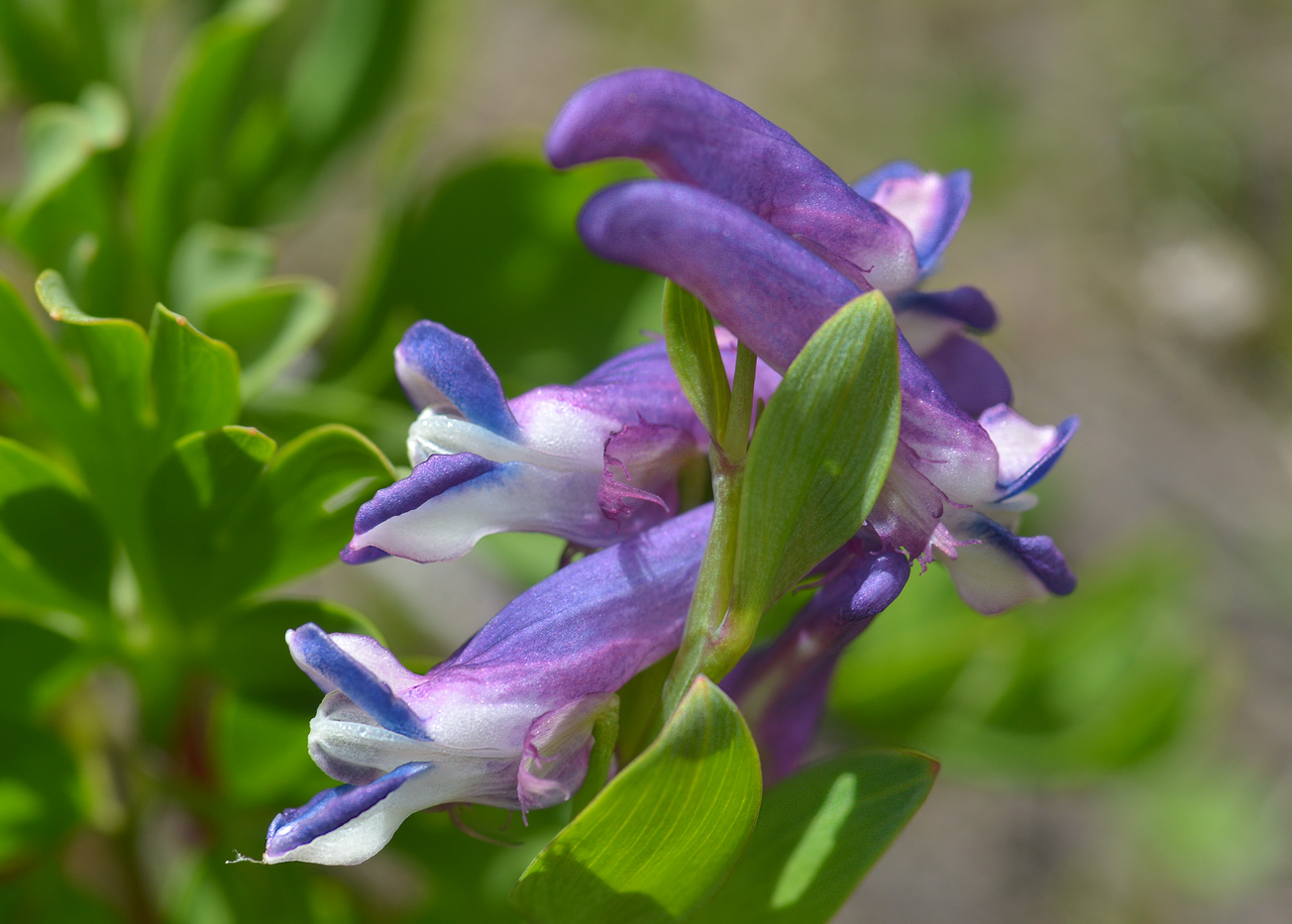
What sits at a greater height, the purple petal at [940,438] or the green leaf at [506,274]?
the purple petal at [940,438]

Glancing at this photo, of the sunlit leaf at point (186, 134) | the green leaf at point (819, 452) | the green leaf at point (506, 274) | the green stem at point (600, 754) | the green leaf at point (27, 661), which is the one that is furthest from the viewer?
the green leaf at point (506, 274)

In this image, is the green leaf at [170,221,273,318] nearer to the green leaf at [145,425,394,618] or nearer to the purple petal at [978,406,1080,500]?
the green leaf at [145,425,394,618]

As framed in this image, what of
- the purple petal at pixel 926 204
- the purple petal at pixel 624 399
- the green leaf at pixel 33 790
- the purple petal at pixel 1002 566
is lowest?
the green leaf at pixel 33 790

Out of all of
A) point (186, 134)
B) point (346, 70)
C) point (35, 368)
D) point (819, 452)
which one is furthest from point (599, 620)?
point (346, 70)

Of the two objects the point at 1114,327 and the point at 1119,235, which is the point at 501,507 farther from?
the point at 1119,235

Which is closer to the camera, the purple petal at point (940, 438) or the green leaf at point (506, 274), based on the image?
the purple petal at point (940, 438)

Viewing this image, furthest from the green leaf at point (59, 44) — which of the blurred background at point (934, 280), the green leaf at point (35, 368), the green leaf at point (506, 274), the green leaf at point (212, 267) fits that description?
the green leaf at point (35, 368)

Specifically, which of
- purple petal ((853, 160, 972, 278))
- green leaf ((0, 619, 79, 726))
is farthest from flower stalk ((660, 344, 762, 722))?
green leaf ((0, 619, 79, 726))

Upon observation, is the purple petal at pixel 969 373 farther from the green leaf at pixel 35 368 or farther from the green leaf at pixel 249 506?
the green leaf at pixel 35 368
